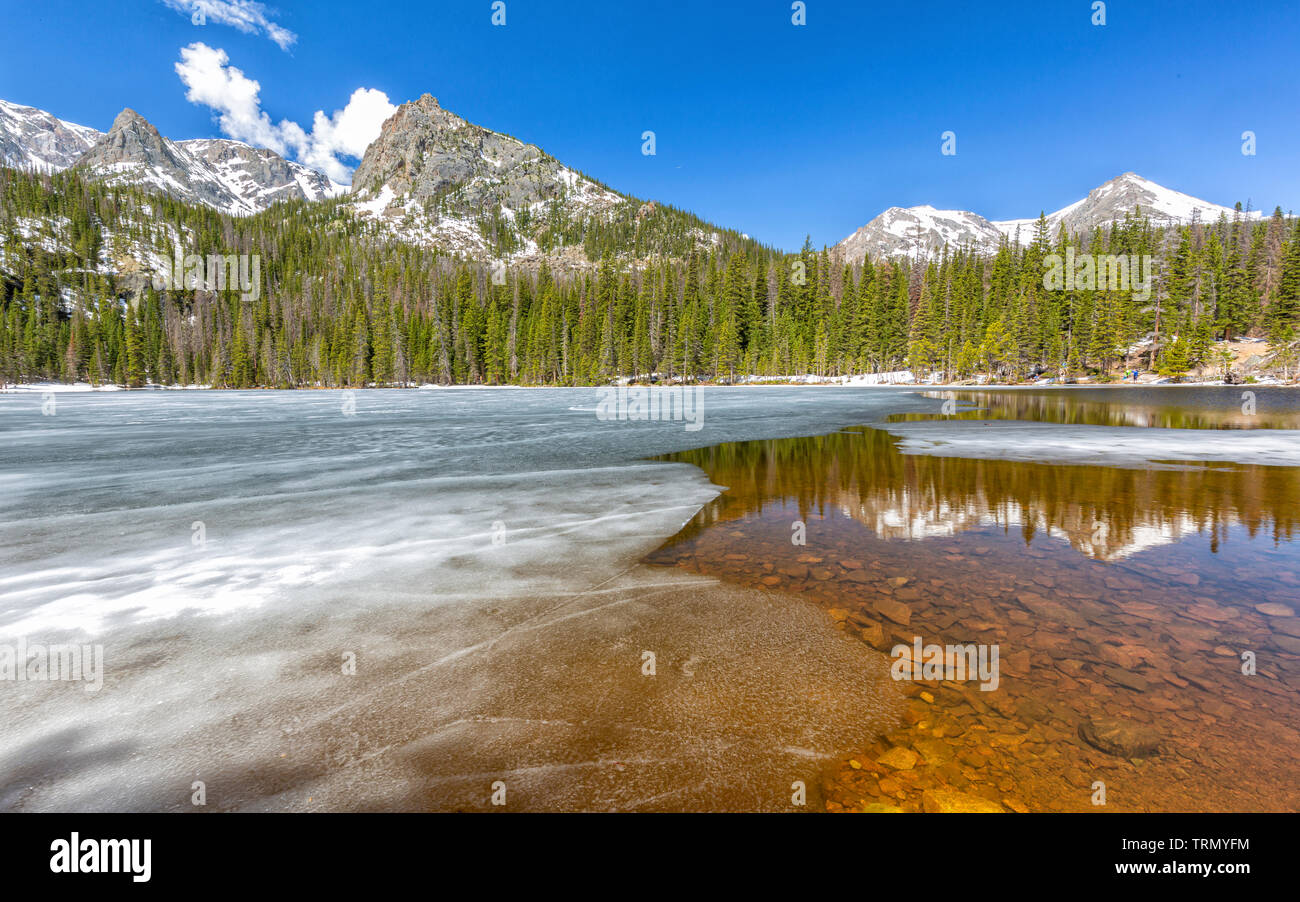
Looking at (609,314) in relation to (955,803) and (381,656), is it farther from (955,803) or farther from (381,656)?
(955,803)

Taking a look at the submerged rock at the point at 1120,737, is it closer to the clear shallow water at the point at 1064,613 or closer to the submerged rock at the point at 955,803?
the clear shallow water at the point at 1064,613

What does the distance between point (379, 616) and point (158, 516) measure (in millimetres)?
6187

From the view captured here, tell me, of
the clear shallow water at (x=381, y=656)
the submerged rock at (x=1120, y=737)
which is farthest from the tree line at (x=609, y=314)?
the submerged rock at (x=1120, y=737)

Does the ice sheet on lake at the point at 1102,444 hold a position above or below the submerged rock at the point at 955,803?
above

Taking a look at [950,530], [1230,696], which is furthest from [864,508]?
[1230,696]

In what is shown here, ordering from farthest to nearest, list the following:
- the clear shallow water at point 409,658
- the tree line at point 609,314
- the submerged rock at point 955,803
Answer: the tree line at point 609,314 < the clear shallow water at point 409,658 < the submerged rock at point 955,803

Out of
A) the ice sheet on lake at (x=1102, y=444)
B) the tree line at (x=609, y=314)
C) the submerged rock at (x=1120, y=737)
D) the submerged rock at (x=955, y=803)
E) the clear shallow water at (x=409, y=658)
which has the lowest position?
the submerged rock at (x=955, y=803)

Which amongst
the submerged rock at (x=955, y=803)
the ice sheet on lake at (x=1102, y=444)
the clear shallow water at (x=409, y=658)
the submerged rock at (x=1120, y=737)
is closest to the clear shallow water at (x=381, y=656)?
the clear shallow water at (x=409, y=658)

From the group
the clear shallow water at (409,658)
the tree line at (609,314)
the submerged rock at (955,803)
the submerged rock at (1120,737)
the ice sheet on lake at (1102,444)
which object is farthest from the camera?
the tree line at (609,314)

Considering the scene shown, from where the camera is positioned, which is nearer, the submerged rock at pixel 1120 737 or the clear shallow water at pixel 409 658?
the clear shallow water at pixel 409 658

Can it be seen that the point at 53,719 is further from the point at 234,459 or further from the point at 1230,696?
the point at 234,459

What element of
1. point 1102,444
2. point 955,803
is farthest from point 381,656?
point 1102,444

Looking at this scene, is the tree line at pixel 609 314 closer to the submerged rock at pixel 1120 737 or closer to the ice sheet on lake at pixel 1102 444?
the ice sheet on lake at pixel 1102 444

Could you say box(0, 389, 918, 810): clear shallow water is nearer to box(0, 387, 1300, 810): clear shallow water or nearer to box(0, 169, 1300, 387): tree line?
box(0, 387, 1300, 810): clear shallow water
